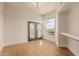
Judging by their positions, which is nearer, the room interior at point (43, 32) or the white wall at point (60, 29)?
the room interior at point (43, 32)

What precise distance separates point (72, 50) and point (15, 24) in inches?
94.3

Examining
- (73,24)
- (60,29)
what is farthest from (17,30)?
(73,24)

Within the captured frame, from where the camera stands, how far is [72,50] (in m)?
3.17

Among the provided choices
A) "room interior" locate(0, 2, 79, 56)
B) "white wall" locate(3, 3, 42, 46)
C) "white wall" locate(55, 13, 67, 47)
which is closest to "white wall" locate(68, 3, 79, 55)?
"room interior" locate(0, 2, 79, 56)

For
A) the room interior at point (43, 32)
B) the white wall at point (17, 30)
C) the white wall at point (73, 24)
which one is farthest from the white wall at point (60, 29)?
the white wall at point (17, 30)

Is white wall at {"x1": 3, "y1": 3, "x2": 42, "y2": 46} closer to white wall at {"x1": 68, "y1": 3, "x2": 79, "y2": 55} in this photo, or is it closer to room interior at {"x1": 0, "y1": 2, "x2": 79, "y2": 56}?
room interior at {"x1": 0, "y1": 2, "x2": 79, "y2": 56}

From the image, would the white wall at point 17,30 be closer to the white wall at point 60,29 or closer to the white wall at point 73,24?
the white wall at point 60,29

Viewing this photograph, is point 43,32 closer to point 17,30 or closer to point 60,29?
point 60,29

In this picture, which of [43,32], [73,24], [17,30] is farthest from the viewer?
[17,30]

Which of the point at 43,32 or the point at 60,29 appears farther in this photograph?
the point at 60,29

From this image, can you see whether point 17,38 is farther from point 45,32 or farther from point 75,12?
point 75,12

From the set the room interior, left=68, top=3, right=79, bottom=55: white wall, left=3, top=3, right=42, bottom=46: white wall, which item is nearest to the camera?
the room interior

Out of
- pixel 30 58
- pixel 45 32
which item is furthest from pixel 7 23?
pixel 30 58

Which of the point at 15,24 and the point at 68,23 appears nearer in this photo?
the point at 68,23
